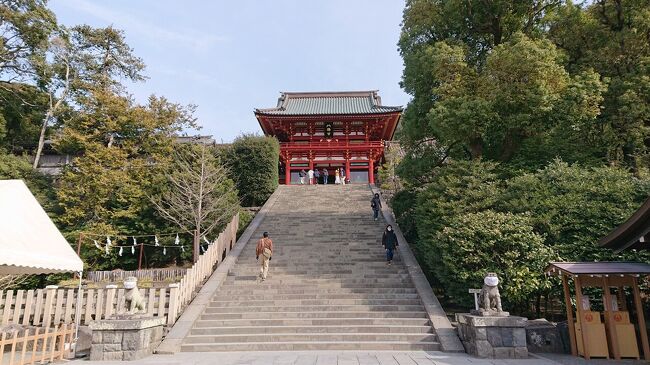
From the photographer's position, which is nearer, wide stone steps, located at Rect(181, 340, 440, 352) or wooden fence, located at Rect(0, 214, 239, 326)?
wide stone steps, located at Rect(181, 340, 440, 352)

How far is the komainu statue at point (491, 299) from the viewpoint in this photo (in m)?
6.51

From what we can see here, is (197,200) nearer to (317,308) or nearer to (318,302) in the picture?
(318,302)

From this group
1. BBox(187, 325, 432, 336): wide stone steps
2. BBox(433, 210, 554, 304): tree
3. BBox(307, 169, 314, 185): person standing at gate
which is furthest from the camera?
BBox(307, 169, 314, 185): person standing at gate

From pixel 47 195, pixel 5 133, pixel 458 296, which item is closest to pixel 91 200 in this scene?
pixel 47 195

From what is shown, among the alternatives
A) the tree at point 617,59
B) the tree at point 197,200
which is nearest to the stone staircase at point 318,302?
the tree at point 197,200

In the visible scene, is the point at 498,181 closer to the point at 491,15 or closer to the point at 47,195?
the point at 491,15

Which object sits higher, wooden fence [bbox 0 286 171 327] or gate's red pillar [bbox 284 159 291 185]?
gate's red pillar [bbox 284 159 291 185]

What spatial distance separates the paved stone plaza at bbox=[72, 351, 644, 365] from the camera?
592 centimetres

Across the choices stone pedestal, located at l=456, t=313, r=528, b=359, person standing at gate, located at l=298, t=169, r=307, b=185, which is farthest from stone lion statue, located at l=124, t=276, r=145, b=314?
person standing at gate, located at l=298, t=169, r=307, b=185

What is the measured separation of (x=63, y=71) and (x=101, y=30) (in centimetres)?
410

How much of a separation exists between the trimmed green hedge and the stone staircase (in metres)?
5.51

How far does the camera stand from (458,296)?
7.92m

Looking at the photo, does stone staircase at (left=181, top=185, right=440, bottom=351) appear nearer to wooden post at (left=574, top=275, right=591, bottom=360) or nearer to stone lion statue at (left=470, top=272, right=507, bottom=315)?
stone lion statue at (left=470, top=272, right=507, bottom=315)

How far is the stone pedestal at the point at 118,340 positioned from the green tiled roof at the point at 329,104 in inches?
803
